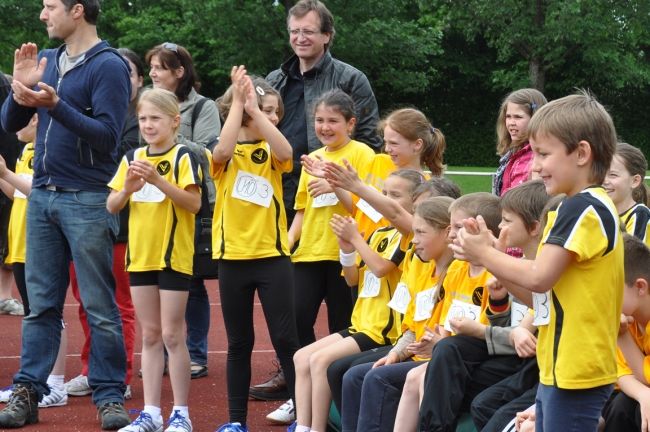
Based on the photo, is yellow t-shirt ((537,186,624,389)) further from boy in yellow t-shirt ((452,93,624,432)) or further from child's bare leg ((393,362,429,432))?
child's bare leg ((393,362,429,432))

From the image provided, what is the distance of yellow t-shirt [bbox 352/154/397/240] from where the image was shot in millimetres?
5020

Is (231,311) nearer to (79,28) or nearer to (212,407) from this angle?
(212,407)

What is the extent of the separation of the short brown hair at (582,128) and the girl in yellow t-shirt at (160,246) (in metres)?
2.37

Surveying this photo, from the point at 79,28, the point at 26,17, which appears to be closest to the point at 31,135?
the point at 79,28

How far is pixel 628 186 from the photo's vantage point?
4316mm

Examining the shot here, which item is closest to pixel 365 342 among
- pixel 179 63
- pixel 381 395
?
pixel 381 395

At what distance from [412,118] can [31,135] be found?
2.70 m

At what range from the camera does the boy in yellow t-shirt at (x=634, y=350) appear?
3.22 metres

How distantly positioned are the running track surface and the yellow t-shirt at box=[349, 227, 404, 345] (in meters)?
0.89

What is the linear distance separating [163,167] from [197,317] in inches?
68.2

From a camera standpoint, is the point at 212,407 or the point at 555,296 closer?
the point at 555,296

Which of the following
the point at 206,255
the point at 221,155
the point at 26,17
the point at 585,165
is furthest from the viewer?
the point at 26,17

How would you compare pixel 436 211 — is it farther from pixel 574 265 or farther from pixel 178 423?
pixel 178 423

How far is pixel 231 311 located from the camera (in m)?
4.66
